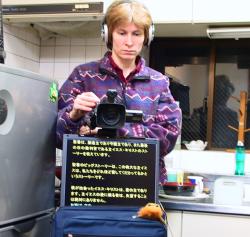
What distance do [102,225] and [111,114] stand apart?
0.88 ft

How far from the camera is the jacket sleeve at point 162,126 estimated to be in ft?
3.99

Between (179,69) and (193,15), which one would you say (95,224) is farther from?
(179,69)


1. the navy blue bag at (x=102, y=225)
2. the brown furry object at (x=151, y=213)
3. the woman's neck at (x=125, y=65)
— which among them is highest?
the woman's neck at (x=125, y=65)

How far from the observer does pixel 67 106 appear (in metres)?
1.26

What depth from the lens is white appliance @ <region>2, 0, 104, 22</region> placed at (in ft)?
6.81

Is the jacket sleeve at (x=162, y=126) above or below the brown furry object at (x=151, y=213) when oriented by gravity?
above

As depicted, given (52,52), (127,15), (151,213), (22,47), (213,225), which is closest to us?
(151,213)

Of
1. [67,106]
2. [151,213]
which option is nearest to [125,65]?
[67,106]

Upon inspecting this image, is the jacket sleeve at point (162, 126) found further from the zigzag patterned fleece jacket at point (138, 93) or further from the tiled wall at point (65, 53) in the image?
the tiled wall at point (65, 53)

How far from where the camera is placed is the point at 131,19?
3.98 ft

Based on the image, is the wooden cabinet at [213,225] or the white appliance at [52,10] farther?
the white appliance at [52,10]

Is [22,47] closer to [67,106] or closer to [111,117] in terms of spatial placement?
[67,106]

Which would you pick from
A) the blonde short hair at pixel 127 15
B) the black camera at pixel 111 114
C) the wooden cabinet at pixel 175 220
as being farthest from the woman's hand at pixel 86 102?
the wooden cabinet at pixel 175 220

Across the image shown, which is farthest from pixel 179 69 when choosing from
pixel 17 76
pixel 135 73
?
pixel 17 76
